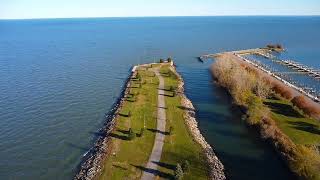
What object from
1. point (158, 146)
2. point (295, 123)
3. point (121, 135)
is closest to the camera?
point (158, 146)

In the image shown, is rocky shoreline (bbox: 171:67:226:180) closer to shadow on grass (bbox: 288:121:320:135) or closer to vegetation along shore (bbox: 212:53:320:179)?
vegetation along shore (bbox: 212:53:320:179)

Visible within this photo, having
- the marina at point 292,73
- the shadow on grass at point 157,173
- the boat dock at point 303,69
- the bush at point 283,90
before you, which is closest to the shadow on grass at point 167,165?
the shadow on grass at point 157,173

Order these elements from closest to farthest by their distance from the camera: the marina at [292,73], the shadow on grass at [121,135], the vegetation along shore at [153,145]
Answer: the vegetation along shore at [153,145], the shadow on grass at [121,135], the marina at [292,73]

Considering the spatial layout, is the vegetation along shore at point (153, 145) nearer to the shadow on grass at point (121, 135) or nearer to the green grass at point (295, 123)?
the shadow on grass at point (121, 135)

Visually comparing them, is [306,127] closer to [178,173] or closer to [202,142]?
[202,142]

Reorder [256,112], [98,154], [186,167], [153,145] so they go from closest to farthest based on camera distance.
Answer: [186,167] < [98,154] < [153,145] < [256,112]

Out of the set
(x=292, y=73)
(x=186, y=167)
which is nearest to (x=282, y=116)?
(x=186, y=167)
